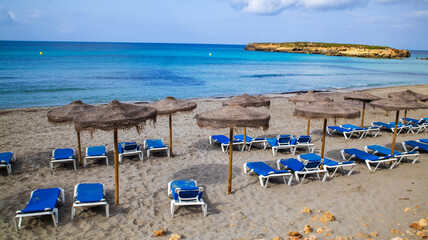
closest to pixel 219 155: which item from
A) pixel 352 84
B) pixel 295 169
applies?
pixel 295 169

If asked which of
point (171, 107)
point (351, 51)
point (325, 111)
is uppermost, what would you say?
point (351, 51)

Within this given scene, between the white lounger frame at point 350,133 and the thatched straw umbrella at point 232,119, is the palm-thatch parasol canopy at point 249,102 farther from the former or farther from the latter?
the thatched straw umbrella at point 232,119

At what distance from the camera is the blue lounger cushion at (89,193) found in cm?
521

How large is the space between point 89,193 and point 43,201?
0.75m

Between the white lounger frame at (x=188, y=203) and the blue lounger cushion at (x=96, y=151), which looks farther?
the blue lounger cushion at (x=96, y=151)

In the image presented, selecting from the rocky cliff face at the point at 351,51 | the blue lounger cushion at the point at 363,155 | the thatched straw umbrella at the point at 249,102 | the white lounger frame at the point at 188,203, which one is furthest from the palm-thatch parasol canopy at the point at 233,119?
the rocky cliff face at the point at 351,51

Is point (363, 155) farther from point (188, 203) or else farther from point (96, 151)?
point (96, 151)

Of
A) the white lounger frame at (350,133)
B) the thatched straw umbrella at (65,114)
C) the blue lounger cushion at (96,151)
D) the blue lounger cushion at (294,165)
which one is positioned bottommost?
the white lounger frame at (350,133)

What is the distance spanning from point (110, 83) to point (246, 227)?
93.8 feet

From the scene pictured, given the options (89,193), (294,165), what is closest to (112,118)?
(89,193)

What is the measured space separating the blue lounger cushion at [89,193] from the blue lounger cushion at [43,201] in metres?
0.39

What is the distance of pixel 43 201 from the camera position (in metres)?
5.14

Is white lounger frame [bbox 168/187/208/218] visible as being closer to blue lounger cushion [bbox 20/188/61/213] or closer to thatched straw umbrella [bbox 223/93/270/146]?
blue lounger cushion [bbox 20/188/61/213]

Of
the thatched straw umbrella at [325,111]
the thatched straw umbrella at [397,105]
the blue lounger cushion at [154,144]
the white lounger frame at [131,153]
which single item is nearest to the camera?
the thatched straw umbrella at [325,111]
